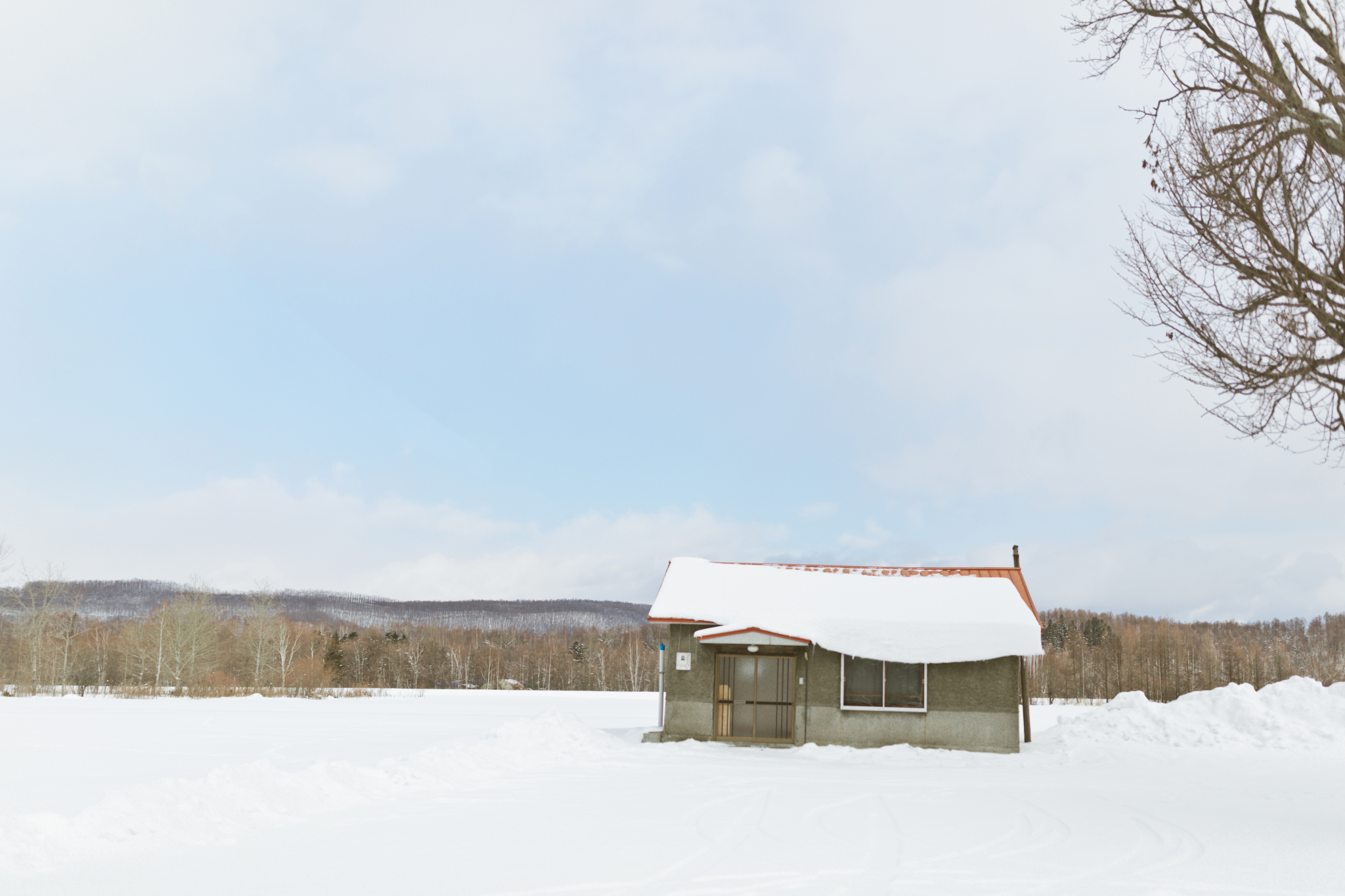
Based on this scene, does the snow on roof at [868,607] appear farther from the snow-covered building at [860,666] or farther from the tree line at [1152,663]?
the tree line at [1152,663]

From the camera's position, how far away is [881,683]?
59.1ft

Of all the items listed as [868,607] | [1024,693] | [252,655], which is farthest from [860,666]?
→ [252,655]

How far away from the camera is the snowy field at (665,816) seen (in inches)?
264

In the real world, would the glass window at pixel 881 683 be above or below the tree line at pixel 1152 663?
above

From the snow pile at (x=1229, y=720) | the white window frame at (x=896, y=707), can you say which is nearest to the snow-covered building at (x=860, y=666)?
the white window frame at (x=896, y=707)

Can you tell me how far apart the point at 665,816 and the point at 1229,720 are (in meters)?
16.7

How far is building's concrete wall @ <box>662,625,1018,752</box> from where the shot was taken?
17.5 meters

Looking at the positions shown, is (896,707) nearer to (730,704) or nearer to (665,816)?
(730,704)

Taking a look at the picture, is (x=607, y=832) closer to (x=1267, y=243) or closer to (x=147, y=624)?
(x=1267, y=243)

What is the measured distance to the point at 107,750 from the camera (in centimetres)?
1705

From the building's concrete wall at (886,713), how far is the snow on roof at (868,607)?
19.3 inches

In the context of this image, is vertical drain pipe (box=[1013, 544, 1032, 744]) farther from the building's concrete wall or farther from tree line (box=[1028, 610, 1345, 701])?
tree line (box=[1028, 610, 1345, 701])

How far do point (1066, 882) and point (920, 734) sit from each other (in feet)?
36.2

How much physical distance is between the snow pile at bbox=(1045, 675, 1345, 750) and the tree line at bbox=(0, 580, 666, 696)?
3805cm
